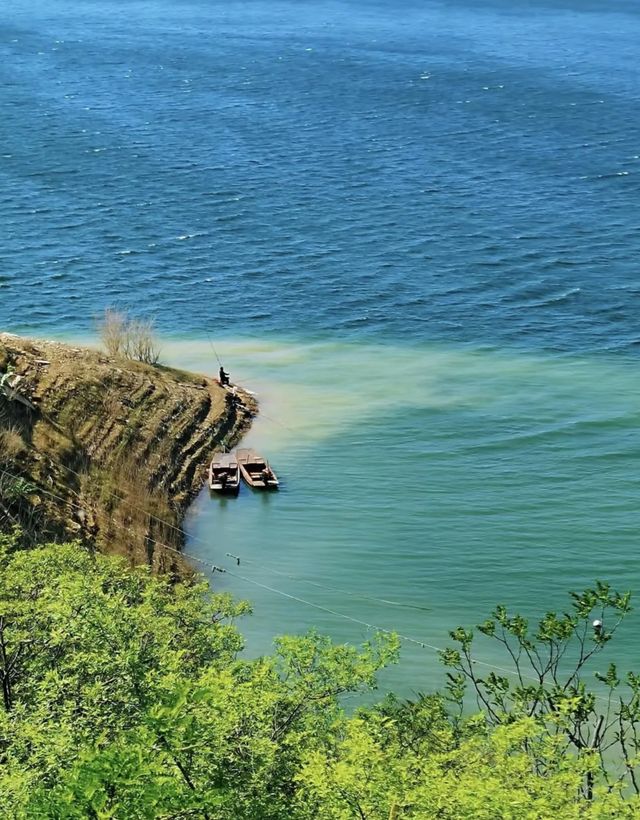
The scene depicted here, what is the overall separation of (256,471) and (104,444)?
568 cm

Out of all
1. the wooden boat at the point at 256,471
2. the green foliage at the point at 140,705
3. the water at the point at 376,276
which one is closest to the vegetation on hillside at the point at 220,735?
the green foliage at the point at 140,705

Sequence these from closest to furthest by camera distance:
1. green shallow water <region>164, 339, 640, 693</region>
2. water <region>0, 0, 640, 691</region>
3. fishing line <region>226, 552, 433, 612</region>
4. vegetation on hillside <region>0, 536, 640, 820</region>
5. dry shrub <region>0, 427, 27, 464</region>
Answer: vegetation on hillside <region>0, 536, 640, 820</region>
fishing line <region>226, 552, 433, 612</region>
green shallow water <region>164, 339, 640, 693</region>
dry shrub <region>0, 427, 27, 464</region>
water <region>0, 0, 640, 691</region>

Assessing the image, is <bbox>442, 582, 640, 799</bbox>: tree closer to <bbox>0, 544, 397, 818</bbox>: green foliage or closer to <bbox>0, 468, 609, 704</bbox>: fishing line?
<bbox>0, 468, 609, 704</bbox>: fishing line

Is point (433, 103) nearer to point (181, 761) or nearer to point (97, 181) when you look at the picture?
point (97, 181)

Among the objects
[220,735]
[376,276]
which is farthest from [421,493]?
[220,735]

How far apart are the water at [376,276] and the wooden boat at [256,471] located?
81 centimetres

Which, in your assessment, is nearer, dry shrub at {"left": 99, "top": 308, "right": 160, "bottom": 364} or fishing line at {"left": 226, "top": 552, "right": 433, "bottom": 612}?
fishing line at {"left": 226, "top": 552, "right": 433, "bottom": 612}

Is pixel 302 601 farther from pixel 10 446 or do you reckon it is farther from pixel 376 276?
pixel 376 276

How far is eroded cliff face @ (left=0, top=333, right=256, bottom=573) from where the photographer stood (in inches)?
1250

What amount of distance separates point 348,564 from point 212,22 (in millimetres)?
108939

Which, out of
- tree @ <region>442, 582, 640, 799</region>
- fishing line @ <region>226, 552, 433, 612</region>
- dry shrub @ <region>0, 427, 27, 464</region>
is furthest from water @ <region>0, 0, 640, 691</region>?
dry shrub @ <region>0, 427, 27, 464</region>

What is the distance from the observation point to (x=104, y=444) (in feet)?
118

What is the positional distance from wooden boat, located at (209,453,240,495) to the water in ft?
2.35

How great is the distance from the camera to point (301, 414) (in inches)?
1727
